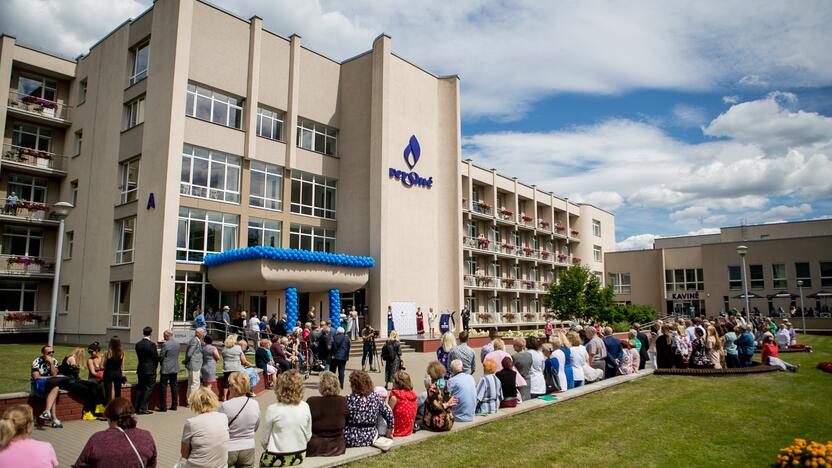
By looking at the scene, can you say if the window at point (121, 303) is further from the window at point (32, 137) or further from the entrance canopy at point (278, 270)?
the window at point (32, 137)

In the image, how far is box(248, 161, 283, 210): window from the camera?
2923 centimetres

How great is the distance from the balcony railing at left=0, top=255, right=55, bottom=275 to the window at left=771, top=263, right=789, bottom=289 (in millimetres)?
55855

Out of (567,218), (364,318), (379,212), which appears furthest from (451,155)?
(567,218)

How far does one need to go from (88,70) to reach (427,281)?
23499 mm

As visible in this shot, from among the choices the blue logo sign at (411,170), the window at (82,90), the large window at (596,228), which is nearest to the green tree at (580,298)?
the blue logo sign at (411,170)

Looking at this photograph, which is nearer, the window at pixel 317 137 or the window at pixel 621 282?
the window at pixel 317 137

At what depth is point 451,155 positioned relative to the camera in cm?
3691

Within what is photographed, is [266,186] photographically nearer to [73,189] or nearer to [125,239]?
[125,239]

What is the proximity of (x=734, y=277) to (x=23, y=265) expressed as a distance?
5624 cm

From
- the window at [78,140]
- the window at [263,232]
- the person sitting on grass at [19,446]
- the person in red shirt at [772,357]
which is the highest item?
the window at [78,140]

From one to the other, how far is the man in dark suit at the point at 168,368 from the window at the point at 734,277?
52848mm

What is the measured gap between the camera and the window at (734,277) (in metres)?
51.8

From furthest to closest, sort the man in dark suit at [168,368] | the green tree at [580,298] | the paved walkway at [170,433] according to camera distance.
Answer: the green tree at [580,298] → the man in dark suit at [168,368] → the paved walkway at [170,433]

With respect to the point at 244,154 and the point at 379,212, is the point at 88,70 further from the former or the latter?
the point at 379,212
